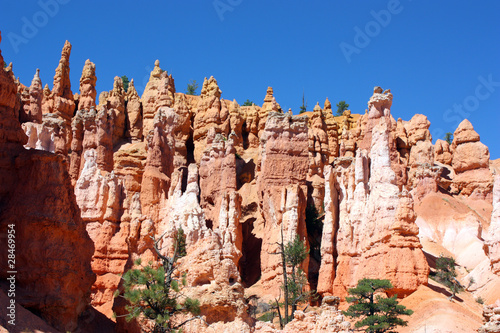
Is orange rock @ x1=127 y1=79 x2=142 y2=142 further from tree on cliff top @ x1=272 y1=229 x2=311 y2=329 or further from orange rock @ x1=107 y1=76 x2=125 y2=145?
tree on cliff top @ x1=272 y1=229 x2=311 y2=329

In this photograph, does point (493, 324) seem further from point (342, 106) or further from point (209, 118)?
point (342, 106)

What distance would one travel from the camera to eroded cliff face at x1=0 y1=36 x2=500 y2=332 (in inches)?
843

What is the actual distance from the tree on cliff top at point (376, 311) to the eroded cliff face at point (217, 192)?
351 centimetres

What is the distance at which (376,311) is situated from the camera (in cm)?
2519

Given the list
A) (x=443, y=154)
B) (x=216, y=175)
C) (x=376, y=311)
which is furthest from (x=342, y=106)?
(x=376, y=311)

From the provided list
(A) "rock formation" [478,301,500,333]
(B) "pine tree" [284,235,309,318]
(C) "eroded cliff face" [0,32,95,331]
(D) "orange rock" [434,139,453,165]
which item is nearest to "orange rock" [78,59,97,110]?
(B) "pine tree" [284,235,309,318]

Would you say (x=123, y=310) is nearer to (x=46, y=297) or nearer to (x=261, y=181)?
(x=46, y=297)

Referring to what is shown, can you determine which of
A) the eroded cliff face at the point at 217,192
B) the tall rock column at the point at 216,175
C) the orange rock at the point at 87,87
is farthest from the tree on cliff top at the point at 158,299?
the orange rock at the point at 87,87

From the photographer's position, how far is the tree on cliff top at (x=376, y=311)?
944 inches

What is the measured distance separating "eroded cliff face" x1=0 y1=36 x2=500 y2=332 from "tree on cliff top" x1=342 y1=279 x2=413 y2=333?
3.51m

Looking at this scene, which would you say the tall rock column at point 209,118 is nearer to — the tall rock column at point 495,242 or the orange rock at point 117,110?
the orange rock at point 117,110

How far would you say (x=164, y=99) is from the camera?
51.9 m

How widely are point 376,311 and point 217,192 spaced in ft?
64.2

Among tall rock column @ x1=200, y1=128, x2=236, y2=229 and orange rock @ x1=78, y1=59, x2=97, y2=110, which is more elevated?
orange rock @ x1=78, y1=59, x2=97, y2=110
